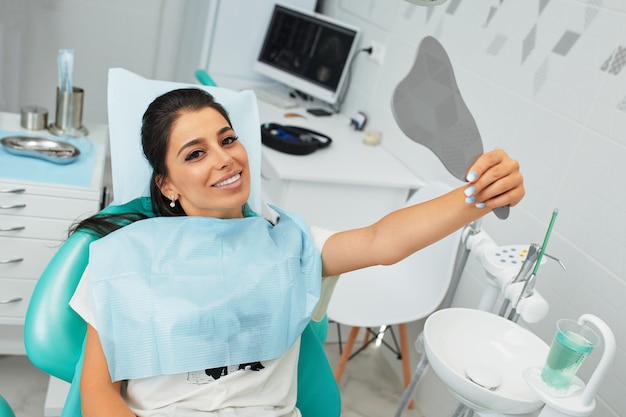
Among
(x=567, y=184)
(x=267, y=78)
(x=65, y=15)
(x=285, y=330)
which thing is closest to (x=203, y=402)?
(x=285, y=330)

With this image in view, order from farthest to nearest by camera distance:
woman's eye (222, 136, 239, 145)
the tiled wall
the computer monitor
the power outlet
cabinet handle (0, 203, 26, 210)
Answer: the computer monitor
the power outlet
cabinet handle (0, 203, 26, 210)
the tiled wall
woman's eye (222, 136, 239, 145)

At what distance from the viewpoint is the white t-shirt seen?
1.30 metres

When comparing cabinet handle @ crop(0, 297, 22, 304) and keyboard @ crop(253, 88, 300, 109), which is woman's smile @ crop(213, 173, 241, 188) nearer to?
cabinet handle @ crop(0, 297, 22, 304)

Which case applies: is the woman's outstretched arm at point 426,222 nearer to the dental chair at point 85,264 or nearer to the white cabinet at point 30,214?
the dental chair at point 85,264

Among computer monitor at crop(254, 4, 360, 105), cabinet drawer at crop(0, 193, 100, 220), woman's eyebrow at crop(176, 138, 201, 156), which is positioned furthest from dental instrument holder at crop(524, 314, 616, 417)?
computer monitor at crop(254, 4, 360, 105)

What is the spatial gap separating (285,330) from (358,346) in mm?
1493

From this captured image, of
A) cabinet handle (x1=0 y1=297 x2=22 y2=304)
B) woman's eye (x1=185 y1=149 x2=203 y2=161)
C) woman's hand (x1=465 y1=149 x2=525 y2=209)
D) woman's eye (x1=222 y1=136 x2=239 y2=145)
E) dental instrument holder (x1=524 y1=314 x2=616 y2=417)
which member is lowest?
cabinet handle (x1=0 y1=297 x2=22 y2=304)

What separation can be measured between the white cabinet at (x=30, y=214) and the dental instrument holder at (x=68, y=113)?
25 centimetres

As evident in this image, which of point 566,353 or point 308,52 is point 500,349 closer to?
point 566,353

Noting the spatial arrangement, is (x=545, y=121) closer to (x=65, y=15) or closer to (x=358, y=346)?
(x=358, y=346)

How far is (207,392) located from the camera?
1.31 m

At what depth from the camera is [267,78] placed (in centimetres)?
338

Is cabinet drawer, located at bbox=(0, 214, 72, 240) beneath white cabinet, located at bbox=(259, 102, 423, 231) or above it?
beneath

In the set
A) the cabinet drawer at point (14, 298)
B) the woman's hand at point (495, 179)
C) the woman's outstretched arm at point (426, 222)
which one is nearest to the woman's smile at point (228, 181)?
the woman's outstretched arm at point (426, 222)
